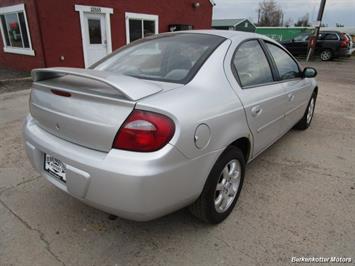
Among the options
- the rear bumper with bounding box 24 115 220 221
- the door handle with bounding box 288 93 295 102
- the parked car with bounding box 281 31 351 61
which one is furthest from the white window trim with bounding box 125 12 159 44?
the parked car with bounding box 281 31 351 61

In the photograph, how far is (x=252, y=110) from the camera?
95.1 inches

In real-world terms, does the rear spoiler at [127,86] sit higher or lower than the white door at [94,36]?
higher

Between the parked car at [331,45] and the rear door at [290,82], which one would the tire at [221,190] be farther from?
the parked car at [331,45]

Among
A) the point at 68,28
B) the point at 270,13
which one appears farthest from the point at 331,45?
the point at 270,13

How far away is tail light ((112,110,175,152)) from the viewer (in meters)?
1.65

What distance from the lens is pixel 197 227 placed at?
233cm

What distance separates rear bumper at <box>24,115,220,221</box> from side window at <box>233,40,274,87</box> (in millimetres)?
895

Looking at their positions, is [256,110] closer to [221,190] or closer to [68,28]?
[221,190]

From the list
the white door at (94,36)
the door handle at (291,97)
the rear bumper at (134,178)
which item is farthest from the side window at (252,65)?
the white door at (94,36)

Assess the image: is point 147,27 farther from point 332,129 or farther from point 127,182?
point 127,182

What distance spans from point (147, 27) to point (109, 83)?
11.2 metres

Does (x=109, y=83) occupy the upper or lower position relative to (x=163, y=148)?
upper

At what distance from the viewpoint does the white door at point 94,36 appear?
388 inches

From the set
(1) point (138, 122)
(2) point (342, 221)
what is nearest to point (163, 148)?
(1) point (138, 122)
